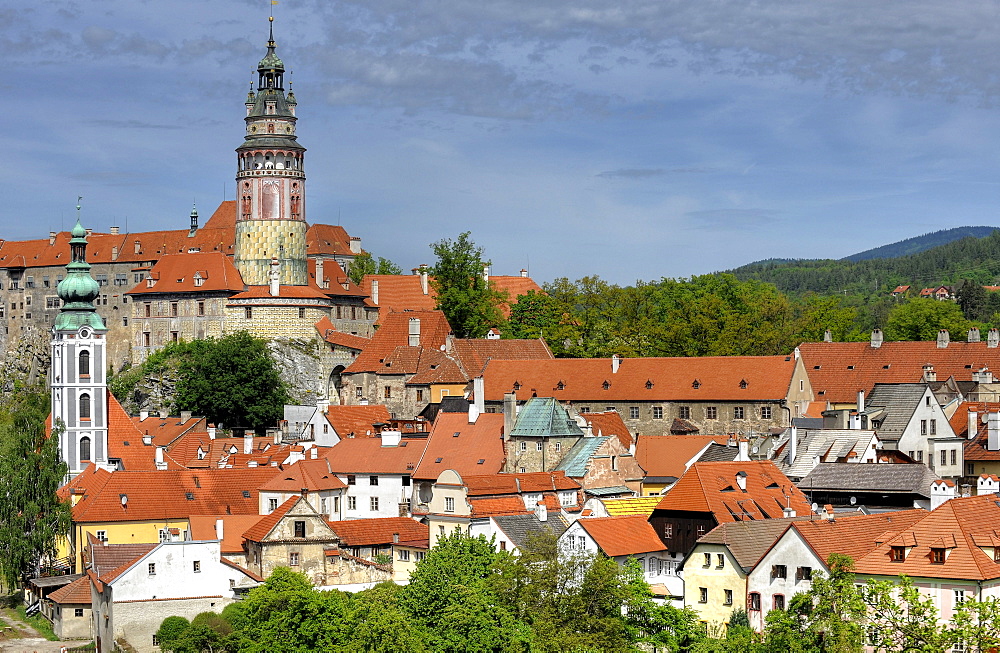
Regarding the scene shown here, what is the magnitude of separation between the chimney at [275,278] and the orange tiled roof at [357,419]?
2375 cm

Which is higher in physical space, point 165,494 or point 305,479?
point 305,479

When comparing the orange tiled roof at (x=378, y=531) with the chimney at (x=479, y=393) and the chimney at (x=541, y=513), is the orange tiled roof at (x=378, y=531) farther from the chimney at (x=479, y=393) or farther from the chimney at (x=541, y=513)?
the chimney at (x=479, y=393)

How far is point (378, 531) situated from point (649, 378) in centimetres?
2639

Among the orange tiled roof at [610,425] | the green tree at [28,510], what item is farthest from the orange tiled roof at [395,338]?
the green tree at [28,510]

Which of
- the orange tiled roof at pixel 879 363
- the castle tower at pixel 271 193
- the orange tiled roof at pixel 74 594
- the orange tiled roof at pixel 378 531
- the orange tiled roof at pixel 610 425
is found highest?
the castle tower at pixel 271 193

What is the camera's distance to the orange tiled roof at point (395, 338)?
99.1 metres

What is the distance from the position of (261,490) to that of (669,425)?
25825 millimetres

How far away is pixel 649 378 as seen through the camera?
89.0m

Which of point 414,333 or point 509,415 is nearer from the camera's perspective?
point 509,415

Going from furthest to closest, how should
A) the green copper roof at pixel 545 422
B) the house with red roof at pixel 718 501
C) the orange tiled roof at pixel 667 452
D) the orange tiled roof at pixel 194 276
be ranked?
1. the orange tiled roof at pixel 194 276
2. the orange tiled roof at pixel 667 452
3. the green copper roof at pixel 545 422
4. the house with red roof at pixel 718 501

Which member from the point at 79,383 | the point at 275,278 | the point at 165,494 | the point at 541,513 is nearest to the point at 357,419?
the point at 79,383

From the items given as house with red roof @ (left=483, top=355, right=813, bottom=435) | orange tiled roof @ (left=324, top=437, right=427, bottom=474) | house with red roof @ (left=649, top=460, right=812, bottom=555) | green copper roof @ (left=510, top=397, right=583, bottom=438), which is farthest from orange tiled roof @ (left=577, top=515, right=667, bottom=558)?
house with red roof @ (left=483, top=355, right=813, bottom=435)

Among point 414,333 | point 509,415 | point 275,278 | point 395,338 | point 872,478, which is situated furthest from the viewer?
point 275,278

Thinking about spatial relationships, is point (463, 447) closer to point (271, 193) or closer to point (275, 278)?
point (275, 278)
